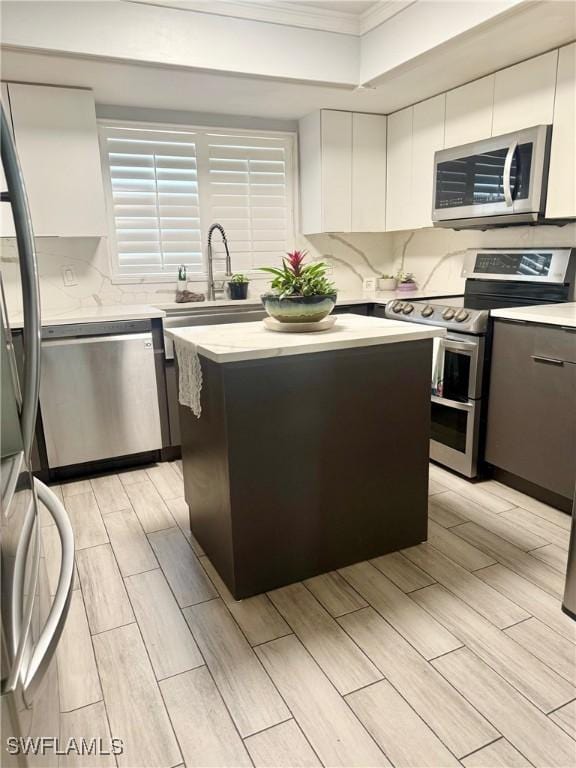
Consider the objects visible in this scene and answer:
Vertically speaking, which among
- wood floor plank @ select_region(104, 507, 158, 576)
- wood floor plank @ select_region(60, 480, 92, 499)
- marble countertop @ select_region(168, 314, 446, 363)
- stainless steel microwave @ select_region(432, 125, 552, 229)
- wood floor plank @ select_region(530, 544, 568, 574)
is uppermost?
stainless steel microwave @ select_region(432, 125, 552, 229)

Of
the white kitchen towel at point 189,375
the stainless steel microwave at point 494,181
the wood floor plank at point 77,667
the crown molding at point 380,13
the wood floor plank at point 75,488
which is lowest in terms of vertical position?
the wood floor plank at point 75,488

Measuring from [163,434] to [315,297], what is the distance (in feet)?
5.62

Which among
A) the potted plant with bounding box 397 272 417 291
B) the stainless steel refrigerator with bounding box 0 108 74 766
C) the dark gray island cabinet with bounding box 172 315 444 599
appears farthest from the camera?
the potted plant with bounding box 397 272 417 291

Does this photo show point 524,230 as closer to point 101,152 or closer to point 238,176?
point 238,176

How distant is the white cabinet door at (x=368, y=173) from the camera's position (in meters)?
3.82

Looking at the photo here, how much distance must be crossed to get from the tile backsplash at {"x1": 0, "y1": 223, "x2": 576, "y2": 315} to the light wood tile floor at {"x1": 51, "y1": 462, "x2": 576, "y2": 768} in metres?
1.78

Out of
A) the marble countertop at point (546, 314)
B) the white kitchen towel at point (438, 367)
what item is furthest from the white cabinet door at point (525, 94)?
the white kitchen towel at point (438, 367)

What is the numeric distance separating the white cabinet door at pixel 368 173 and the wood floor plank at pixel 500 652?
2.83 metres

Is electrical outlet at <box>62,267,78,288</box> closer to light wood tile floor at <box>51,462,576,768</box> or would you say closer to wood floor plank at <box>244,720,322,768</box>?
light wood tile floor at <box>51,462,576,768</box>

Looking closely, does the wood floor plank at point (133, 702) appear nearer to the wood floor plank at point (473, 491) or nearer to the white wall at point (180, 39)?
the wood floor plank at point (473, 491)

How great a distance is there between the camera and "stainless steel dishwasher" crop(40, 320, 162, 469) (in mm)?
2930

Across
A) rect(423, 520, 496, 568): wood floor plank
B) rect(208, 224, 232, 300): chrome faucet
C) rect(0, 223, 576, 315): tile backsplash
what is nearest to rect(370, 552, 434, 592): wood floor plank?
rect(423, 520, 496, 568): wood floor plank

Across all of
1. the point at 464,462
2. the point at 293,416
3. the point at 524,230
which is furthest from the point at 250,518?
the point at 524,230

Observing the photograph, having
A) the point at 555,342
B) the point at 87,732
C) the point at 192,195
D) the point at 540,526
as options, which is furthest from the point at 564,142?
the point at 87,732
